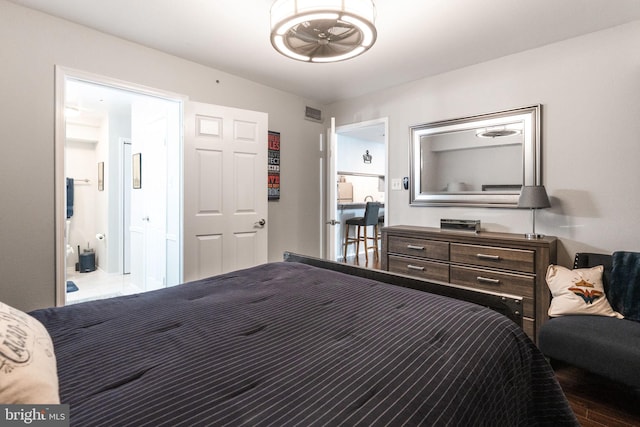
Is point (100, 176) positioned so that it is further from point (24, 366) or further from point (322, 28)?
point (24, 366)

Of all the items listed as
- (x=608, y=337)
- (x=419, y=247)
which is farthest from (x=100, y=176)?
(x=608, y=337)

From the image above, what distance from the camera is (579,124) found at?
8.07 feet

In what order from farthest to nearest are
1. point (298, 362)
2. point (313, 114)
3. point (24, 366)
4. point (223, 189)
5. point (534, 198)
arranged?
point (313, 114) → point (223, 189) → point (534, 198) → point (298, 362) → point (24, 366)

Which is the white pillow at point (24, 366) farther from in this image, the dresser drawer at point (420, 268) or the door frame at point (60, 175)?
the dresser drawer at point (420, 268)

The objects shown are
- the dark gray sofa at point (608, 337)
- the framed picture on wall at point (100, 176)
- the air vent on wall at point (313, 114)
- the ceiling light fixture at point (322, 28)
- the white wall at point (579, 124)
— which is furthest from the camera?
the framed picture on wall at point (100, 176)

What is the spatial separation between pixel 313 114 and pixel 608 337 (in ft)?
11.6

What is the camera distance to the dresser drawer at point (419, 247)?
2.79 meters

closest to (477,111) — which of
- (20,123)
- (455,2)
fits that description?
(455,2)

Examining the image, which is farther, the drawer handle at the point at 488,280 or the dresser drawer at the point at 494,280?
the drawer handle at the point at 488,280

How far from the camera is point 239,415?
2.10 feet

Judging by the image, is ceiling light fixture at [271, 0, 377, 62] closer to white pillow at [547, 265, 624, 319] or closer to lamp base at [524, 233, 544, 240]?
lamp base at [524, 233, 544, 240]

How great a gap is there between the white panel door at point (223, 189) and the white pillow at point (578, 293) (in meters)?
2.52

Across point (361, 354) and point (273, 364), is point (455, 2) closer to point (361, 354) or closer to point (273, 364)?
point (361, 354)

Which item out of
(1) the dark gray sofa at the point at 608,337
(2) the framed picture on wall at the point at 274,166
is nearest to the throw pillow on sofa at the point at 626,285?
(1) the dark gray sofa at the point at 608,337
